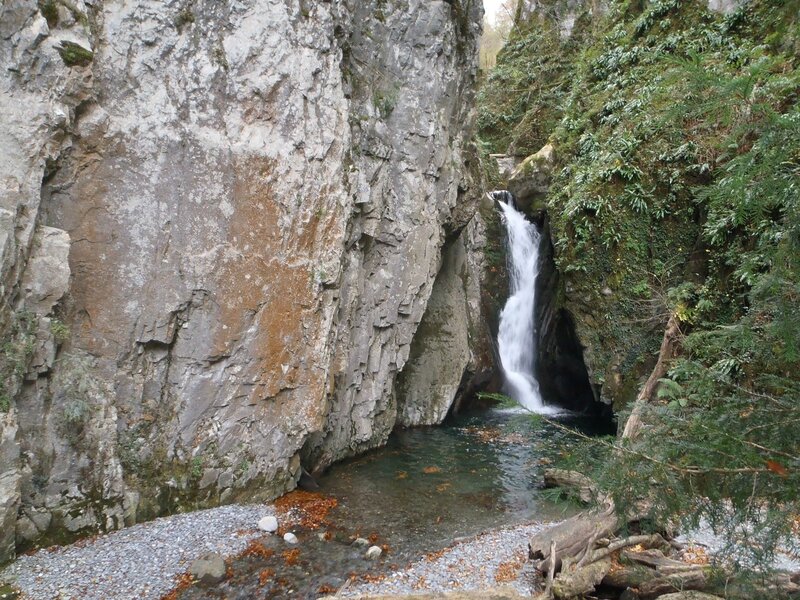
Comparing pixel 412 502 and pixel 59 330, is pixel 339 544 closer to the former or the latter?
pixel 412 502

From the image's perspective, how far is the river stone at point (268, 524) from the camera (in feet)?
24.0

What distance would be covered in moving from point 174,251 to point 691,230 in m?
11.7

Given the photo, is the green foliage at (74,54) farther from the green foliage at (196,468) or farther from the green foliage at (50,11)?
the green foliage at (196,468)

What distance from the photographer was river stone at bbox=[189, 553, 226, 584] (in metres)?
6.04

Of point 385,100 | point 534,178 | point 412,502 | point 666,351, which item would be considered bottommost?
point 412,502

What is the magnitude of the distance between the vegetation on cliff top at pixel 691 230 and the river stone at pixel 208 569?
201 inches

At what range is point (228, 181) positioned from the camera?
835 centimetres

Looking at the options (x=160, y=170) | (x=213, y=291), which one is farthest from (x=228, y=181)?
(x=213, y=291)

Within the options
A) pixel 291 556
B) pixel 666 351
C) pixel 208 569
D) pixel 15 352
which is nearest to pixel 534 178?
pixel 666 351

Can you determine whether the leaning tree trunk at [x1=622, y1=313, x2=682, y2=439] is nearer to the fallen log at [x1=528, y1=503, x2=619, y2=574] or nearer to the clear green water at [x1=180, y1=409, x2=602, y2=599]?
the clear green water at [x1=180, y1=409, x2=602, y2=599]

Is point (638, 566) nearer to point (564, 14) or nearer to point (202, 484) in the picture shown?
point (202, 484)

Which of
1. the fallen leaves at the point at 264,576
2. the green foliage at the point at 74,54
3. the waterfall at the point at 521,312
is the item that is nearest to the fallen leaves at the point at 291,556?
the fallen leaves at the point at 264,576

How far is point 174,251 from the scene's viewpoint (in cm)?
793

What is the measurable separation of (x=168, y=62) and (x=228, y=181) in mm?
2035
